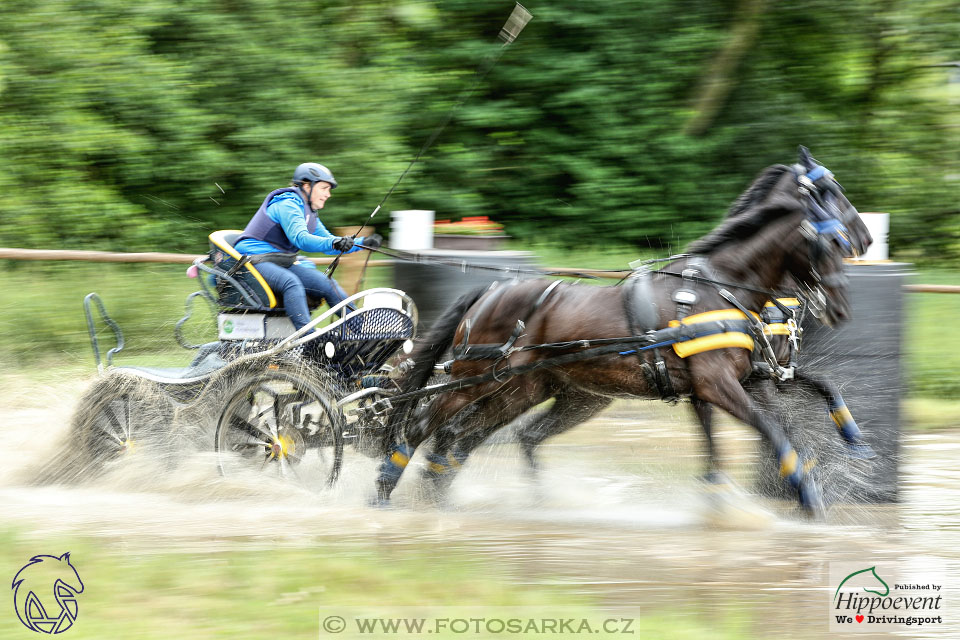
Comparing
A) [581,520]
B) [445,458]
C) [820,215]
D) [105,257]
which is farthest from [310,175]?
[105,257]

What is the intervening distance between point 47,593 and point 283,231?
265cm

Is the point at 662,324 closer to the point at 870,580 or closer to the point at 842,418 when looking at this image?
the point at 842,418

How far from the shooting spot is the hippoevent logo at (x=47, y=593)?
371 cm

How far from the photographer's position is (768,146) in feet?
43.9

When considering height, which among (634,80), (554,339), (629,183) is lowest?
(629,183)

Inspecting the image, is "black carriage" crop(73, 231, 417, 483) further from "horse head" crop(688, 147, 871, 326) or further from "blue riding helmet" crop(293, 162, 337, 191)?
"horse head" crop(688, 147, 871, 326)

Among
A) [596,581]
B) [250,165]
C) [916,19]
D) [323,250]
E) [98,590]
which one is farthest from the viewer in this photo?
[916,19]

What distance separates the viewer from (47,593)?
392cm

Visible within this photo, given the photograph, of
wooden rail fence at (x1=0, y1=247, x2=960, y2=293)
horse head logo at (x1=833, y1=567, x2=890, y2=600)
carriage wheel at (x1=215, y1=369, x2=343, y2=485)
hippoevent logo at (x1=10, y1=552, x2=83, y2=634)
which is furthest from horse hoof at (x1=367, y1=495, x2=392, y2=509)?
wooden rail fence at (x1=0, y1=247, x2=960, y2=293)

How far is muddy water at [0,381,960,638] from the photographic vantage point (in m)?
4.38

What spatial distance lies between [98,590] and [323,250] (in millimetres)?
2385

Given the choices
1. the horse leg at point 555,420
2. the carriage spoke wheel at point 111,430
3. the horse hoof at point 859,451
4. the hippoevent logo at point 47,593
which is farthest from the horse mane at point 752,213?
the hippoevent logo at point 47,593

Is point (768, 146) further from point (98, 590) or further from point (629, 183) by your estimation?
point (98, 590)

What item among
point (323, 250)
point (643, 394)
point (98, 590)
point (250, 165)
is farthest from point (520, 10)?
point (250, 165)
